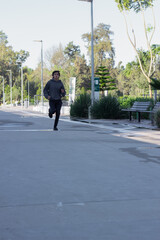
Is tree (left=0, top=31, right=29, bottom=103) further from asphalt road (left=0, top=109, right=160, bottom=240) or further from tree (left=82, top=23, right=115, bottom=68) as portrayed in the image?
asphalt road (left=0, top=109, right=160, bottom=240)

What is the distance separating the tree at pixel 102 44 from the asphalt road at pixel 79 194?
79.7 meters

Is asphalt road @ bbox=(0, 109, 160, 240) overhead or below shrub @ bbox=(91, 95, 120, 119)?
below

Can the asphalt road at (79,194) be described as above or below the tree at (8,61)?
below

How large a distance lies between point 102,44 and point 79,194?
84374 mm

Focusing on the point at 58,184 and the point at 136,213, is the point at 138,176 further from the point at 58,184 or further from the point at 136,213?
the point at 136,213

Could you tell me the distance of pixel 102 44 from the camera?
88.2m

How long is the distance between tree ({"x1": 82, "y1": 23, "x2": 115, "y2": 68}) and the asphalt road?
7966 centimetres

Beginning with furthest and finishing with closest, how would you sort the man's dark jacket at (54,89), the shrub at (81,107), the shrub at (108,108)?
the shrub at (81,107) < the shrub at (108,108) < the man's dark jacket at (54,89)

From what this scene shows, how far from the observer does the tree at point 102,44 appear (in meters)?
88.1

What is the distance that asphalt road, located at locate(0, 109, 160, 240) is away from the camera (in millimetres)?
3879

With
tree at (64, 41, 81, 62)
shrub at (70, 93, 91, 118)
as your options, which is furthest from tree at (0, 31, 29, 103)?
shrub at (70, 93, 91, 118)

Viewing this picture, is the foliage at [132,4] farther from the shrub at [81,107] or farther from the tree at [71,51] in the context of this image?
the tree at [71,51]

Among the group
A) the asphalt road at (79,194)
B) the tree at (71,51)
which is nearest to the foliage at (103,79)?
the tree at (71,51)

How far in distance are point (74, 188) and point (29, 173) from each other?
131 cm
